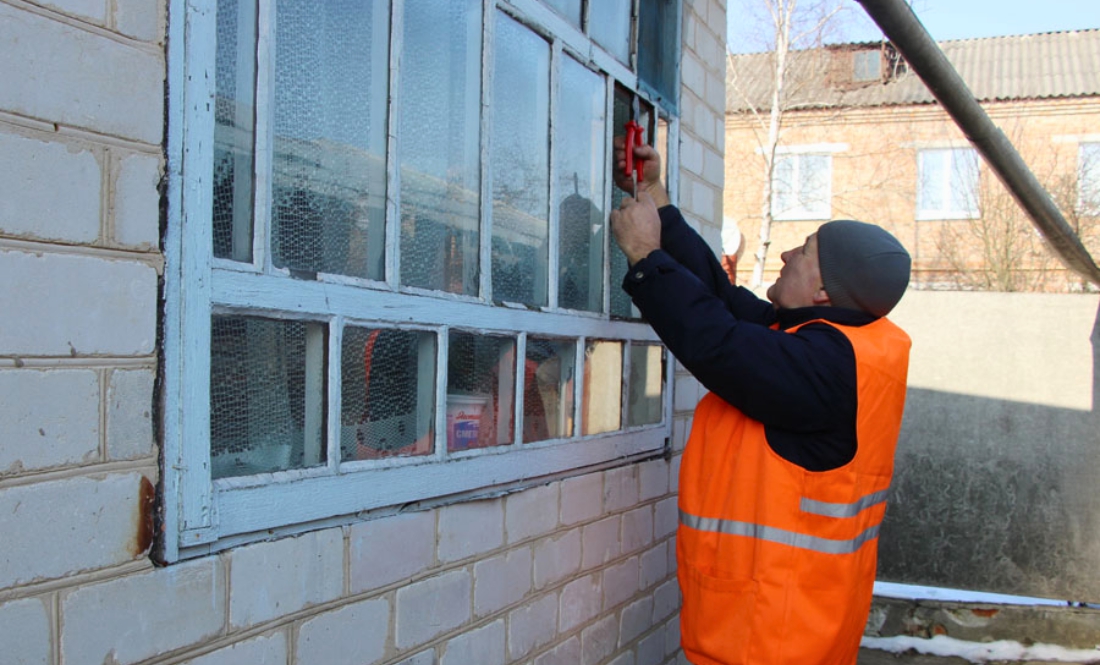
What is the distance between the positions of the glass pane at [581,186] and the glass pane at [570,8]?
121 millimetres

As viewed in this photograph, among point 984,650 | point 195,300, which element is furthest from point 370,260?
point 984,650

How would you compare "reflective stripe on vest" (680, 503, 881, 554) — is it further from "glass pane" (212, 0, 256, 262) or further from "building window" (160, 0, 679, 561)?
"glass pane" (212, 0, 256, 262)

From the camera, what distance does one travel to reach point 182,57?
1.29 meters

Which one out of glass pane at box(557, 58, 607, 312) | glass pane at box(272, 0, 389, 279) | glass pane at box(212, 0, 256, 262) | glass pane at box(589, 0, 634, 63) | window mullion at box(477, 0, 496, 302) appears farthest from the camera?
glass pane at box(589, 0, 634, 63)

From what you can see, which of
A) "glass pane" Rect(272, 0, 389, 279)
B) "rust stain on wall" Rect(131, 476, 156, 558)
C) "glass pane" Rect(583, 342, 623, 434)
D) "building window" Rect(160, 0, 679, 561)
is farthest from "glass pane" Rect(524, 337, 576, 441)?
"rust stain on wall" Rect(131, 476, 156, 558)

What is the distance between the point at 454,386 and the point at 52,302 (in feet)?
3.09

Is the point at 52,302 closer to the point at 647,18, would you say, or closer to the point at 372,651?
the point at 372,651

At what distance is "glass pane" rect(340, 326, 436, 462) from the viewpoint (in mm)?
1653

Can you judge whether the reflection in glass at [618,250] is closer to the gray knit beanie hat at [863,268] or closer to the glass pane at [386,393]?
the gray knit beanie hat at [863,268]

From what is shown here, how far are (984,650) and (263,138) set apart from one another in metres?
5.15

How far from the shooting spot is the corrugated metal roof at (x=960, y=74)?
15.7 metres

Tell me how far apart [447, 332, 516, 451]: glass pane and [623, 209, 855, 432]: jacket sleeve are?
1.25 feet

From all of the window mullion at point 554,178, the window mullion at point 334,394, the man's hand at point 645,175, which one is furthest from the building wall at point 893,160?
the window mullion at point 334,394

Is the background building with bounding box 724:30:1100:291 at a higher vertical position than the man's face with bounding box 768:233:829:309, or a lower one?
higher
